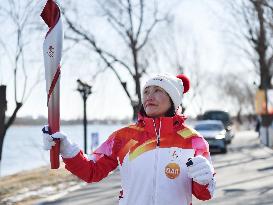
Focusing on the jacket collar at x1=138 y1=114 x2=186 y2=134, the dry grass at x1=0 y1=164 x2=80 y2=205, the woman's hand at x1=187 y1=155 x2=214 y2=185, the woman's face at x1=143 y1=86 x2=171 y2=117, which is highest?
the woman's face at x1=143 y1=86 x2=171 y2=117

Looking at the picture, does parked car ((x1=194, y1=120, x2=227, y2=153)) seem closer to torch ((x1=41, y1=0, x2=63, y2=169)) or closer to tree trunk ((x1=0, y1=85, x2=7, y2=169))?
tree trunk ((x1=0, y1=85, x2=7, y2=169))

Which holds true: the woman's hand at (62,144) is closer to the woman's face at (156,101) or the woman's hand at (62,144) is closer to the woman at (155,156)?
the woman at (155,156)

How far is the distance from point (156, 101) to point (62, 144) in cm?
62

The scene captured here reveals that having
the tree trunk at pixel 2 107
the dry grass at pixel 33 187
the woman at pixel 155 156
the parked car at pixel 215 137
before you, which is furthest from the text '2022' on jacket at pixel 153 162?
the parked car at pixel 215 137

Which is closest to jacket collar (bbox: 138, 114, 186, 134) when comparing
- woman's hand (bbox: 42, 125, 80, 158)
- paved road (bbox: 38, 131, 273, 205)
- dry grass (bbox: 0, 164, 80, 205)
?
woman's hand (bbox: 42, 125, 80, 158)

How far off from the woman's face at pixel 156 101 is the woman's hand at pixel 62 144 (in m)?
0.48

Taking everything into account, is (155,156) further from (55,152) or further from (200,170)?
(55,152)

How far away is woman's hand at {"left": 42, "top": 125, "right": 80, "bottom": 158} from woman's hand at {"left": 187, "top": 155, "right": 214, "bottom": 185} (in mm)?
662

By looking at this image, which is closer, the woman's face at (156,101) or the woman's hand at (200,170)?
the woman's hand at (200,170)

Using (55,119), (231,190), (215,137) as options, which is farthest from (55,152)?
(215,137)

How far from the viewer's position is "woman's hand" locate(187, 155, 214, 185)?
109 inches

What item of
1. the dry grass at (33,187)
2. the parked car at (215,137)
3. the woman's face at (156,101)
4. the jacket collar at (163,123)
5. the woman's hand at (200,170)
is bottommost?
the dry grass at (33,187)

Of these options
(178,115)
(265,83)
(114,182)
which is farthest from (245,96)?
(178,115)

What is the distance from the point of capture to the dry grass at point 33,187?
1070 centimetres
